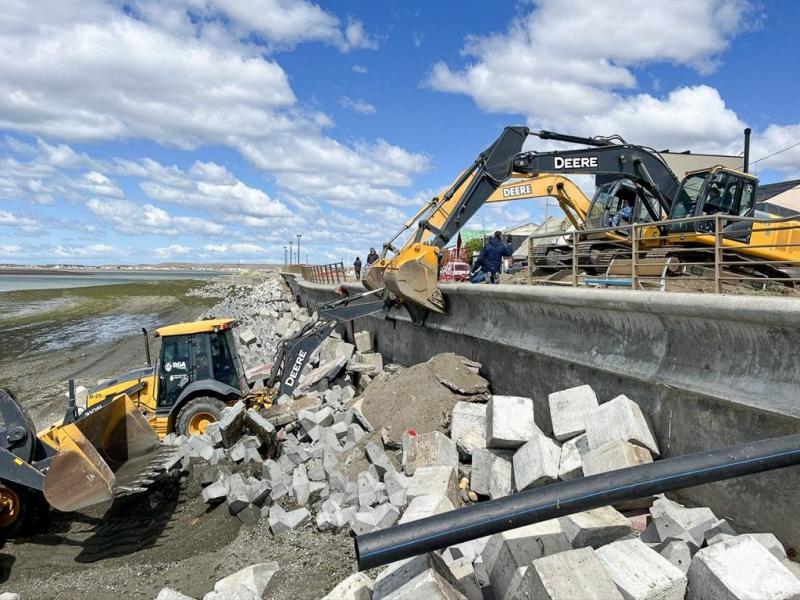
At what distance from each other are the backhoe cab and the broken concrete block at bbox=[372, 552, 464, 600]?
617cm

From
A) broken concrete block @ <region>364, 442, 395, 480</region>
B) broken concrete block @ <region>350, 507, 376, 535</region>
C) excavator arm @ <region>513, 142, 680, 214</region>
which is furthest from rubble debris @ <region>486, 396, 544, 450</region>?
excavator arm @ <region>513, 142, 680, 214</region>

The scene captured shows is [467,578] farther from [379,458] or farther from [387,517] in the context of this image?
[379,458]

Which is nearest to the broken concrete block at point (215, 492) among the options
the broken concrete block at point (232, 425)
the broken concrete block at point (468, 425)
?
the broken concrete block at point (232, 425)

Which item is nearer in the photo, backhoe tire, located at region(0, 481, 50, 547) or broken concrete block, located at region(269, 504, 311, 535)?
broken concrete block, located at region(269, 504, 311, 535)

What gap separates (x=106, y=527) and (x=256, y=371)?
6.45 meters

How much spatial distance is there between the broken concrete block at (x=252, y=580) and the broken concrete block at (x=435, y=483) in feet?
4.32

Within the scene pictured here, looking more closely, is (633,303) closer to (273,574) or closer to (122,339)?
(273,574)

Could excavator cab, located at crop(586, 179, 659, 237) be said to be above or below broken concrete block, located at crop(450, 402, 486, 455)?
above

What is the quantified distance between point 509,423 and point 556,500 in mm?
2643

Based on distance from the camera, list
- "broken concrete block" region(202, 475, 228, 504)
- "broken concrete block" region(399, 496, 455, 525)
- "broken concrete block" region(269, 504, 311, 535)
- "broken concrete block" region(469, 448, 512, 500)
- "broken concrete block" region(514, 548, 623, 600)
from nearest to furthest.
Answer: "broken concrete block" region(514, 548, 623, 600) < "broken concrete block" region(399, 496, 455, 525) < "broken concrete block" region(469, 448, 512, 500) < "broken concrete block" region(269, 504, 311, 535) < "broken concrete block" region(202, 475, 228, 504)

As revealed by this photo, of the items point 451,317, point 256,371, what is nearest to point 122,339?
point 256,371

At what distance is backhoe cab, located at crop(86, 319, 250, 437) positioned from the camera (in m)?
8.90

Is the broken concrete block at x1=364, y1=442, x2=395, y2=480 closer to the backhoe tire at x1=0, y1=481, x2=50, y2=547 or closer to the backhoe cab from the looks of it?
the backhoe cab

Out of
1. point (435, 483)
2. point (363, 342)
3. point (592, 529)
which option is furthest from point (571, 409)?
point (363, 342)
